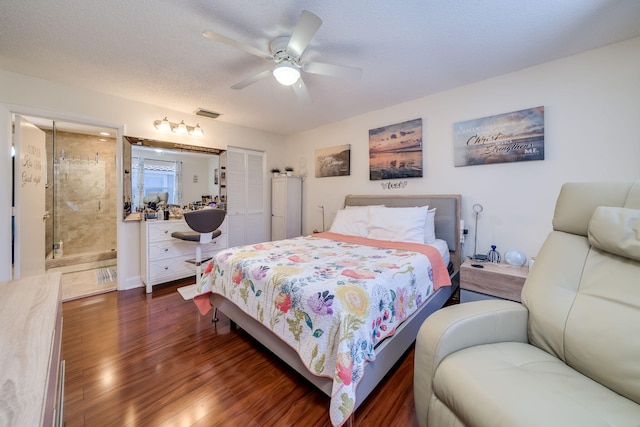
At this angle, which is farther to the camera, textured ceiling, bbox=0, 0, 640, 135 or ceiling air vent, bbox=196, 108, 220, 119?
ceiling air vent, bbox=196, 108, 220, 119

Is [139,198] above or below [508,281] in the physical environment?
above

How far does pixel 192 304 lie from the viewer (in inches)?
Answer: 108

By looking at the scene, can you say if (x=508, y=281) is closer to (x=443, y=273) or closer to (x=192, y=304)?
(x=443, y=273)

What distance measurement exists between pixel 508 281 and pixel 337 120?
10.3 ft

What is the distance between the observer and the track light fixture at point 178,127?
331cm

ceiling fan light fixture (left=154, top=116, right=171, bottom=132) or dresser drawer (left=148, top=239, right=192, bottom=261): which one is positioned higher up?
ceiling fan light fixture (left=154, top=116, right=171, bottom=132)

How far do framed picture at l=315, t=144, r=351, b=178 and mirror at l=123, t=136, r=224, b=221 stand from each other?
1682mm

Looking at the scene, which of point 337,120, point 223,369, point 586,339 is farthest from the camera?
point 337,120

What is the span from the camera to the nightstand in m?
2.03

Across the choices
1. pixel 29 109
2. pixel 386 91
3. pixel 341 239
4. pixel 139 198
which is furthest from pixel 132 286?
pixel 386 91

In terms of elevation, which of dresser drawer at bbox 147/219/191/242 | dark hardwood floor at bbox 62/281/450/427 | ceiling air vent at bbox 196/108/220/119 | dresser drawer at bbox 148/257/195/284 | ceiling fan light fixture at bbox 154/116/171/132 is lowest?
dark hardwood floor at bbox 62/281/450/427

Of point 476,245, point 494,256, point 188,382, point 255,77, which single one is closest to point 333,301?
point 188,382

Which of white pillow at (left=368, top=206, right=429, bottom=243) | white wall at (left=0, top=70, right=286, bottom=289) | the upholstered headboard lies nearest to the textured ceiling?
white wall at (left=0, top=70, right=286, bottom=289)

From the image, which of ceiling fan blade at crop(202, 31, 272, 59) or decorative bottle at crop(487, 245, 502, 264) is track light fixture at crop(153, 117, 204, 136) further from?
decorative bottle at crop(487, 245, 502, 264)
